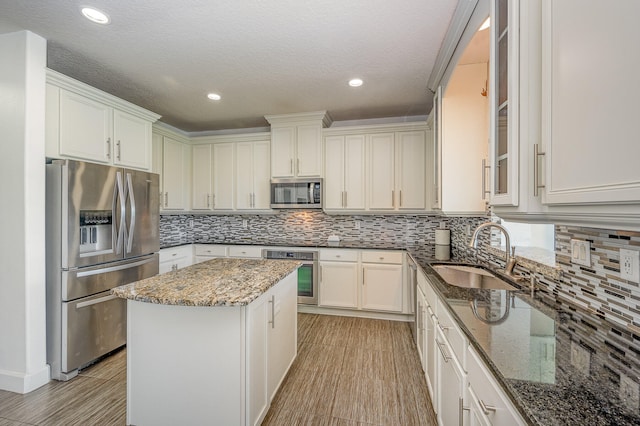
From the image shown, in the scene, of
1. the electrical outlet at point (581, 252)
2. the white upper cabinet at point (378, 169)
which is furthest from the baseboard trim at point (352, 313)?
the electrical outlet at point (581, 252)

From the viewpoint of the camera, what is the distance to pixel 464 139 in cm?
238

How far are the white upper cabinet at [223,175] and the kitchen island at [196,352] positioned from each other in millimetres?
2573

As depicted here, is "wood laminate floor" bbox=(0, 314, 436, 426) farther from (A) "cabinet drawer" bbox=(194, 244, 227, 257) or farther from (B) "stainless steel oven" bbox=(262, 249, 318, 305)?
(A) "cabinet drawer" bbox=(194, 244, 227, 257)

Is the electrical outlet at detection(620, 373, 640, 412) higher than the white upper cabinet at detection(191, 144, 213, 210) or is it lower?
lower

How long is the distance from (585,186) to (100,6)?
8.66 feet

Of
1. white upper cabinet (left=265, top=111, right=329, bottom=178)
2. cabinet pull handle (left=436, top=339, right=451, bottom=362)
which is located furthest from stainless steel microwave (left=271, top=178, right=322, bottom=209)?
cabinet pull handle (left=436, top=339, right=451, bottom=362)

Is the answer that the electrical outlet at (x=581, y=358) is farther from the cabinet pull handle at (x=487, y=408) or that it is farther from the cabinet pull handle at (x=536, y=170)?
the cabinet pull handle at (x=536, y=170)

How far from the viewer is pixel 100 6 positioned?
179 centimetres

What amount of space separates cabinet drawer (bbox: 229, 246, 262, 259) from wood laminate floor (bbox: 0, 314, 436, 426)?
4.81 ft

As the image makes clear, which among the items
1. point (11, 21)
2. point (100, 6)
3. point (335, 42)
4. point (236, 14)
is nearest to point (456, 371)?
point (335, 42)

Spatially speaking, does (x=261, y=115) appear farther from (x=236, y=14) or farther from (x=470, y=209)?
(x=470, y=209)

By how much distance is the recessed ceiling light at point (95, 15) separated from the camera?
1.82 m

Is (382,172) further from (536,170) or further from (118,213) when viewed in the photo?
(118,213)

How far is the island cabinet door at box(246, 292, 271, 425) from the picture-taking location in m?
1.58
